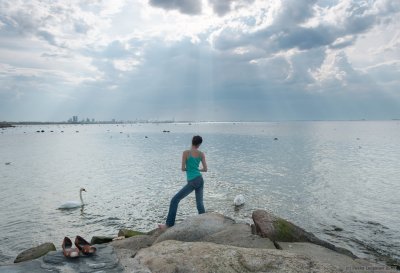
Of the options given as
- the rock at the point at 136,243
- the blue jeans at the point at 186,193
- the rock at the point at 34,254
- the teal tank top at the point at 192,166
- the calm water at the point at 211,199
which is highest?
the teal tank top at the point at 192,166

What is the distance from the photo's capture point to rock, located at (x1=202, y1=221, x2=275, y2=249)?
9177mm

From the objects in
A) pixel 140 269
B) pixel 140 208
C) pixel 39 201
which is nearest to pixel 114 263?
pixel 140 269

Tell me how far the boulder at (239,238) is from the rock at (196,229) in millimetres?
212

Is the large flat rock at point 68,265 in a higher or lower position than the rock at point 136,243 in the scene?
higher

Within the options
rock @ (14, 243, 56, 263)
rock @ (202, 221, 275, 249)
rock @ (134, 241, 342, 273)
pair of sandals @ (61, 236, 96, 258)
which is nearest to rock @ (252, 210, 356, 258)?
rock @ (202, 221, 275, 249)

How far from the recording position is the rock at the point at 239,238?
9.18 m

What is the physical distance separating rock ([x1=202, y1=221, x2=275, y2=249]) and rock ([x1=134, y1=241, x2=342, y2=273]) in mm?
1363

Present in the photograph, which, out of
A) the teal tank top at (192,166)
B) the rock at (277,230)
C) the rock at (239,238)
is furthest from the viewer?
the teal tank top at (192,166)

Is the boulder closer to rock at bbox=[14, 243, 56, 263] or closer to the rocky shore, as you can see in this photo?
the rocky shore

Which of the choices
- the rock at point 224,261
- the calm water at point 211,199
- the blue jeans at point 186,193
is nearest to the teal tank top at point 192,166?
the blue jeans at point 186,193

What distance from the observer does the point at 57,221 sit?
60.5 feet

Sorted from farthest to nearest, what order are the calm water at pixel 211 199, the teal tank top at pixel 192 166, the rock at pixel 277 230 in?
the calm water at pixel 211 199, the teal tank top at pixel 192 166, the rock at pixel 277 230

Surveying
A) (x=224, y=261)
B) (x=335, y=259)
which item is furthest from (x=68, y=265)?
(x=335, y=259)

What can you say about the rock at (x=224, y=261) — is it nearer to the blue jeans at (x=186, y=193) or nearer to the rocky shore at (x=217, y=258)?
the rocky shore at (x=217, y=258)
